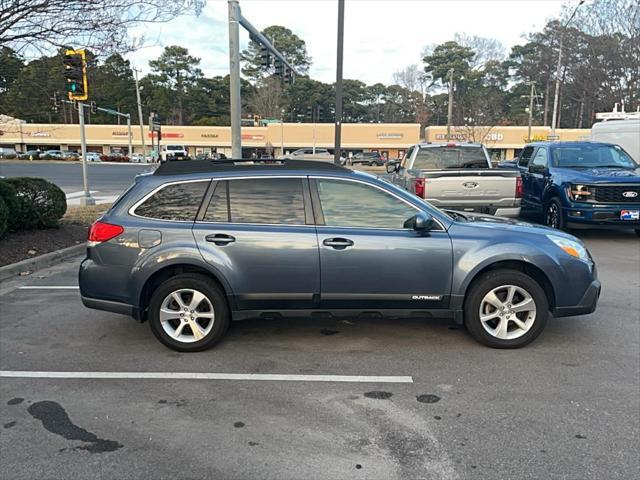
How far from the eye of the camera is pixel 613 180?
9734 mm

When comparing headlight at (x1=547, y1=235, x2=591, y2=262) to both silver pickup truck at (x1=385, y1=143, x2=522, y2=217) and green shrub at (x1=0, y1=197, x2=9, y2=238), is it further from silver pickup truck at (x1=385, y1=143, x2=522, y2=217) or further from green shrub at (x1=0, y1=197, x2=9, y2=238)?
green shrub at (x1=0, y1=197, x2=9, y2=238)

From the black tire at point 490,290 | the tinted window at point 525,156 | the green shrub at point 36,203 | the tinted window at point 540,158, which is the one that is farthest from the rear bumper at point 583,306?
the tinted window at point 525,156

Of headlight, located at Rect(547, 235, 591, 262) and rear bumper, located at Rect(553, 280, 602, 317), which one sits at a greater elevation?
headlight, located at Rect(547, 235, 591, 262)

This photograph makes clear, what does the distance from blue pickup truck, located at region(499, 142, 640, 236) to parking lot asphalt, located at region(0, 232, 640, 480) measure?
487cm

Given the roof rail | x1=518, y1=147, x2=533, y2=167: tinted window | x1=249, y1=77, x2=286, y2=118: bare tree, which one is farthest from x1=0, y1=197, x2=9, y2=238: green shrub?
x1=249, y1=77, x2=286, y2=118: bare tree

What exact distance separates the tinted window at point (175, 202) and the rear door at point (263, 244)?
0.11m

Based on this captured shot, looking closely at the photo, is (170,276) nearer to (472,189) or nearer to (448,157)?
(472,189)

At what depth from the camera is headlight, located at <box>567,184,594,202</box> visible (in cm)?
988

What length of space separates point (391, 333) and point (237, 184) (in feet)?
6.93

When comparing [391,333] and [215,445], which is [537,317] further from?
[215,445]

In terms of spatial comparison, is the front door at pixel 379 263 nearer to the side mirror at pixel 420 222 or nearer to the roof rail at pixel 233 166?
the side mirror at pixel 420 222

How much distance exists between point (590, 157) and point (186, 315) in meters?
10.0

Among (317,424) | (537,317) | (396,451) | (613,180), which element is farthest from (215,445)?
(613,180)

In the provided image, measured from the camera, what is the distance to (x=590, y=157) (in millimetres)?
11234
